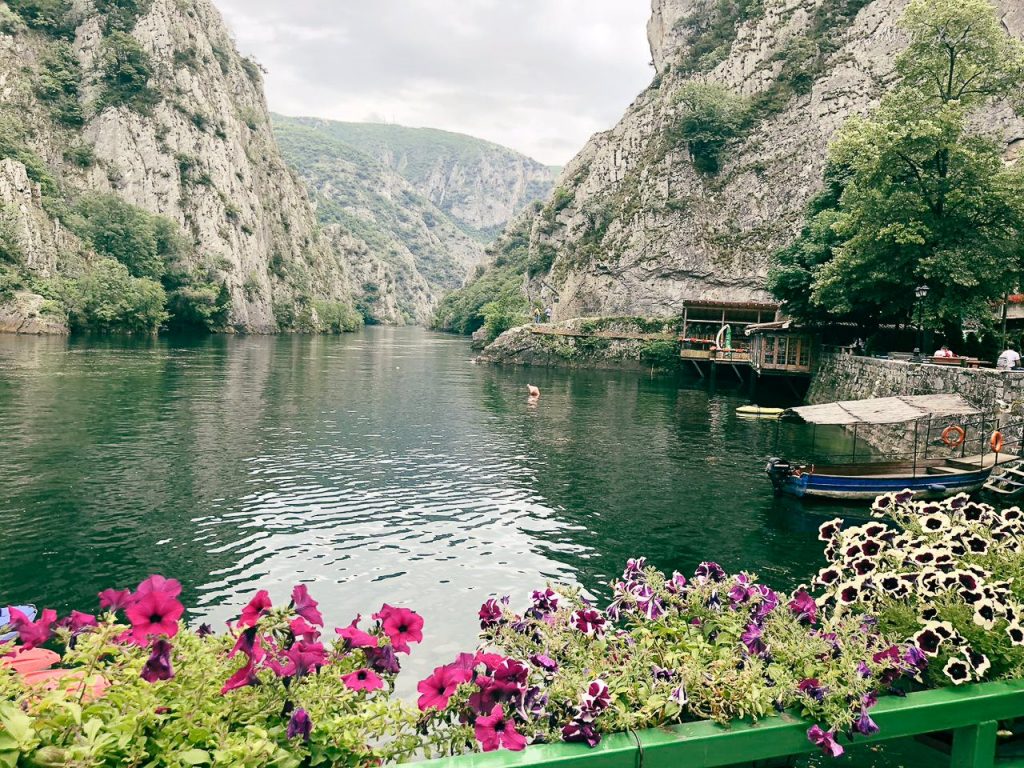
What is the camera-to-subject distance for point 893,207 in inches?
1492

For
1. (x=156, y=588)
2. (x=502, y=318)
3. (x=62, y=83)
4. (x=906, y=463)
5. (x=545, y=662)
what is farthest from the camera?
(x=62, y=83)

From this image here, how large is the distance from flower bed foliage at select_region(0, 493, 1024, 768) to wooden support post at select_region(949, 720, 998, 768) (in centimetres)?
27

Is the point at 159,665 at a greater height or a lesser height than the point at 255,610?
lesser

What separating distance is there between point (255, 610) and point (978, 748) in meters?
4.26

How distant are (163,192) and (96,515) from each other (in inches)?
5223

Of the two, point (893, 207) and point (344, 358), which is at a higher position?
point (893, 207)

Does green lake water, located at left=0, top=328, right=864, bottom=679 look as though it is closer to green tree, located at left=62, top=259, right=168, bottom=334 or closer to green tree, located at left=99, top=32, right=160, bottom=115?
green tree, located at left=62, top=259, right=168, bottom=334

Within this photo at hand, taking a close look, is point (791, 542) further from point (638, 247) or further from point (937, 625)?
point (638, 247)

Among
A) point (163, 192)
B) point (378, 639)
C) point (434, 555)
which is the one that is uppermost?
point (163, 192)

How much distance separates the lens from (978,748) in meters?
3.98

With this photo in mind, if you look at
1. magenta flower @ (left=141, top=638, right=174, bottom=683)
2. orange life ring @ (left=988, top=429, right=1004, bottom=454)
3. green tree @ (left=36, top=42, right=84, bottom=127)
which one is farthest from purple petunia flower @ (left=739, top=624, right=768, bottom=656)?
green tree @ (left=36, top=42, right=84, bottom=127)

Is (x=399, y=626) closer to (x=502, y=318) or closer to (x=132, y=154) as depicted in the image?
(x=502, y=318)

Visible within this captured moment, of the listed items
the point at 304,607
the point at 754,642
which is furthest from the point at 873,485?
the point at 304,607

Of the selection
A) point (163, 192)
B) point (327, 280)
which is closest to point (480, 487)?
point (163, 192)
